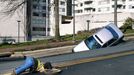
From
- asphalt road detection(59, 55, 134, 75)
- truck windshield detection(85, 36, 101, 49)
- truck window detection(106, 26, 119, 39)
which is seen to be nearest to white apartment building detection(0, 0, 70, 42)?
truck windshield detection(85, 36, 101, 49)

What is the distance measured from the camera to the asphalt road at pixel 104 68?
145 inches

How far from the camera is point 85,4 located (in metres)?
125

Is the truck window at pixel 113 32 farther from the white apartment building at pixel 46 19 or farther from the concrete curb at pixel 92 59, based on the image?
the white apartment building at pixel 46 19

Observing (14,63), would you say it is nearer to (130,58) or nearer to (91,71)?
(91,71)

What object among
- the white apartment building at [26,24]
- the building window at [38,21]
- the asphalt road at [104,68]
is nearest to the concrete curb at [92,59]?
the asphalt road at [104,68]

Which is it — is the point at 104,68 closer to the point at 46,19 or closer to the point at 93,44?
the point at 93,44

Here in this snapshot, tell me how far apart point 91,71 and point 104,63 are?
231mm

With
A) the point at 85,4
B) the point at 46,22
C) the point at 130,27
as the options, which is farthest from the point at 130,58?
the point at 85,4

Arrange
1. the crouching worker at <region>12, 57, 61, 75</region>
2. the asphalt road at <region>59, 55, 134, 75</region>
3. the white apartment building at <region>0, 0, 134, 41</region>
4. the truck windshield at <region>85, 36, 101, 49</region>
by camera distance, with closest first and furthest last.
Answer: the crouching worker at <region>12, 57, 61, 75</region>
the asphalt road at <region>59, 55, 134, 75</region>
the truck windshield at <region>85, 36, 101, 49</region>
the white apartment building at <region>0, 0, 134, 41</region>

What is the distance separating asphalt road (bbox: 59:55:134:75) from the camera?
368 centimetres

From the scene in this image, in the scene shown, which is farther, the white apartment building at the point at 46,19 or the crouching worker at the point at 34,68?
the white apartment building at the point at 46,19

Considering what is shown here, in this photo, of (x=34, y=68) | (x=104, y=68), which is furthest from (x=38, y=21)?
(x=34, y=68)

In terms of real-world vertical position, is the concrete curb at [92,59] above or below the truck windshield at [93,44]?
above

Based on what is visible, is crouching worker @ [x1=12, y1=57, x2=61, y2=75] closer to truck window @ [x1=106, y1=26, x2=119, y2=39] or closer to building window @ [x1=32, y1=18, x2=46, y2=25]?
truck window @ [x1=106, y1=26, x2=119, y2=39]
